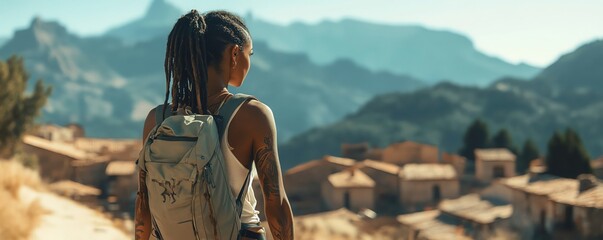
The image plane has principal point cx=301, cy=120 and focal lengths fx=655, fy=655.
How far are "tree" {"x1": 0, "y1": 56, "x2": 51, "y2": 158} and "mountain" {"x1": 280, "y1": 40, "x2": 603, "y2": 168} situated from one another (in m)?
76.5

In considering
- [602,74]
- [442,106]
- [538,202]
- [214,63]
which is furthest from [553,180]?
[602,74]

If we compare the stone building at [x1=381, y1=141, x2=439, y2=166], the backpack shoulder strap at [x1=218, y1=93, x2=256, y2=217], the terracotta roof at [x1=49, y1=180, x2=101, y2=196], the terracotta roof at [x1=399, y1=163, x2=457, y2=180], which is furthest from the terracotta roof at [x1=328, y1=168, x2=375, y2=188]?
the backpack shoulder strap at [x1=218, y1=93, x2=256, y2=217]

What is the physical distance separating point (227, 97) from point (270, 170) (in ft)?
1.33

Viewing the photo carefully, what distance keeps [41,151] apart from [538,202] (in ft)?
99.1

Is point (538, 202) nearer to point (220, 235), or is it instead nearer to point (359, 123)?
point (220, 235)

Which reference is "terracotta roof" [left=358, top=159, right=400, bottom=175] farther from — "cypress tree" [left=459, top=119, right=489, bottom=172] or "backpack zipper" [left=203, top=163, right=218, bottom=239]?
"backpack zipper" [left=203, top=163, right=218, bottom=239]

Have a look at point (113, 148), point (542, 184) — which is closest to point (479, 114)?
point (113, 148)

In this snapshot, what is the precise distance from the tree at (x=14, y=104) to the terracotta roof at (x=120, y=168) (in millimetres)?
11080

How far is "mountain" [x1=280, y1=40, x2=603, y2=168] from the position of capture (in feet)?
349

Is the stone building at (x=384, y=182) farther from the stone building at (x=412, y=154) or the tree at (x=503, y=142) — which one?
the tree at (x=503, y=142)

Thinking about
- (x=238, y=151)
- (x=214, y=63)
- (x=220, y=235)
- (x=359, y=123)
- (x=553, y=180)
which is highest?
(x=214, y=63)

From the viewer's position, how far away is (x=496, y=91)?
121m

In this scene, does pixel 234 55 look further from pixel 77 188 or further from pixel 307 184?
pixel 307 184

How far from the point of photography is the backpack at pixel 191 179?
2771 mm
